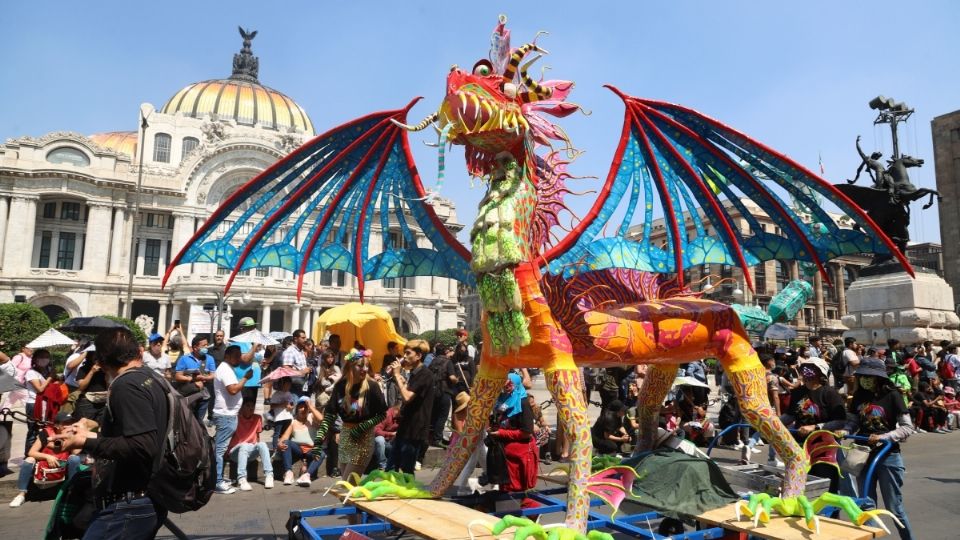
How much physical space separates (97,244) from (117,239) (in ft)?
3.83

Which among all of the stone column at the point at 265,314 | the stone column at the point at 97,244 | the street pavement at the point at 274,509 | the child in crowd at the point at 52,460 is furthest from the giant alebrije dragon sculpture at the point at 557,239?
the stone column at the point at 97,244

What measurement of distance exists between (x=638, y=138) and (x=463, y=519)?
2.66 meters

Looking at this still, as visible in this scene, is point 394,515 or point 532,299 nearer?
point 394,515

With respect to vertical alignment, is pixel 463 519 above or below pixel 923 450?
above

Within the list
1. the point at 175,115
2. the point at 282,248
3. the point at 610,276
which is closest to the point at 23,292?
the point at 175,115

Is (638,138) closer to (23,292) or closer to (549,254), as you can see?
(549,254)

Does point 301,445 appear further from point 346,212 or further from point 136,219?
point 136,219

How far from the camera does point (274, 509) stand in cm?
626

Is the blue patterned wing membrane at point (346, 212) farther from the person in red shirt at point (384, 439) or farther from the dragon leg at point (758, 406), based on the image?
the person in red shirt at point (384, 439)

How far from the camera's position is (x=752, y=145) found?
164 inches

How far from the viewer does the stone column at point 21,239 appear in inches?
1464

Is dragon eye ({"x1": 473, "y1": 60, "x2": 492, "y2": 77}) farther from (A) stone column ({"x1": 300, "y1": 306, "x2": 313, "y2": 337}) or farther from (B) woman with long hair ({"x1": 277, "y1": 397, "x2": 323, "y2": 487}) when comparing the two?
(A) stone column ({"x1": 300, "y1": 306, "x2": 313, "y2": 337})

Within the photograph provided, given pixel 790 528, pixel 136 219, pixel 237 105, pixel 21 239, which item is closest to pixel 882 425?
pixel 790 528

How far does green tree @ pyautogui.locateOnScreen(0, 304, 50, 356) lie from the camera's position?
64.3ft
